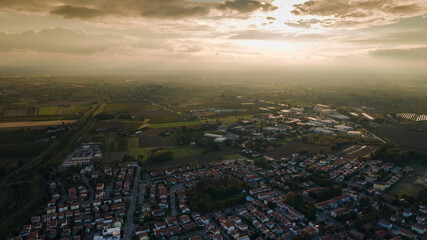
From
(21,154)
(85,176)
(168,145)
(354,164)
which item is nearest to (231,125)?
(168,145)

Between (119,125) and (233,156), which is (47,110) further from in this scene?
(233,156)

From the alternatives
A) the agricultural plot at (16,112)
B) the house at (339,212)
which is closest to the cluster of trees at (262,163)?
the house at (339,212)

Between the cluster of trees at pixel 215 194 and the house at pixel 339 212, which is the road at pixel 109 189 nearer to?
the cluster of trees at pixel 215 194

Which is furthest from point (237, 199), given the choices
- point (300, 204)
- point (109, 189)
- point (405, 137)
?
point (405, 137)

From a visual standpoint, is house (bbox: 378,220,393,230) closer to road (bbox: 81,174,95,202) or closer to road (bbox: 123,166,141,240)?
road (bbox: 123,166,141,240)

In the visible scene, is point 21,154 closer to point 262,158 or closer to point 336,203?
point 262,158
